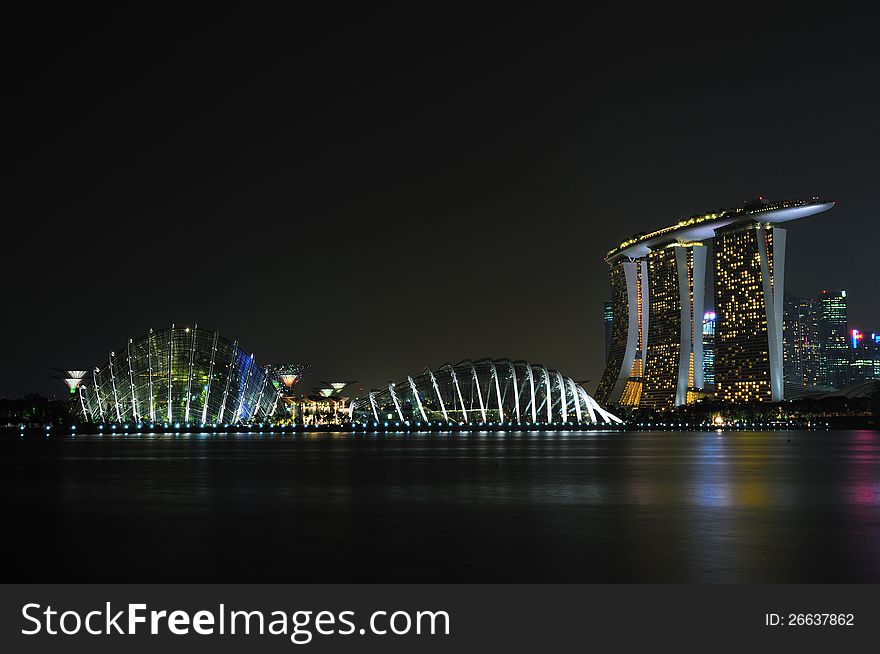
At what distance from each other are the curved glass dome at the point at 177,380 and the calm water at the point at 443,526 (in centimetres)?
8060

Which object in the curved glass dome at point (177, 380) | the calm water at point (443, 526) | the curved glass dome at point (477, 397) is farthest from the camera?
the curved glass dome at point (477, 397)

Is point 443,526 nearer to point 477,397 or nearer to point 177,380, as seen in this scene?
point 177,380

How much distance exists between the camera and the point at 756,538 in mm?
22656

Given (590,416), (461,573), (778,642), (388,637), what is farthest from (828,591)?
(590,416)

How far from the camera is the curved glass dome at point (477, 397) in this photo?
173500mm

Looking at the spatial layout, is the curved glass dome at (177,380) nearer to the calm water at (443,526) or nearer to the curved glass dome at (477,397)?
the curved glass dome at (477,397)

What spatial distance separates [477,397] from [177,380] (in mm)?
65739

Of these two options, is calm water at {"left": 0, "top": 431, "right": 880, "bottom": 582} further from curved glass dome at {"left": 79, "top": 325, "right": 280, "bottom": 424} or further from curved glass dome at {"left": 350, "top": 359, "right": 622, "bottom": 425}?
curved glass dome at {"left": 350, "top": 359, "right": 622, "bottom": 425}

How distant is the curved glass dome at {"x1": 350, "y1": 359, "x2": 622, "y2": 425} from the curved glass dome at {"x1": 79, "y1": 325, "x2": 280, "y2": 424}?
48.2 metres

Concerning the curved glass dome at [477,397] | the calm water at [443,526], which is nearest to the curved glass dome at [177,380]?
the curved glass dome at [477,397]

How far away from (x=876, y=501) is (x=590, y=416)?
155m

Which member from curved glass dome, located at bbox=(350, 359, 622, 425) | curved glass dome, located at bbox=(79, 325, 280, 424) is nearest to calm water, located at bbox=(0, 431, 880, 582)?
curved glass dome, located at bbox=(79, 325, 280, 424)

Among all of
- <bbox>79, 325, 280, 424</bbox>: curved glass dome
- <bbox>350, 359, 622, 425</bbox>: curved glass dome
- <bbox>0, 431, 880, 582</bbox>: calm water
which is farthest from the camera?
<bbox>350, 359, 622, 425</bbox>: curved glass dome

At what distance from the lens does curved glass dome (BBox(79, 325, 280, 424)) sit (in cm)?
12731
